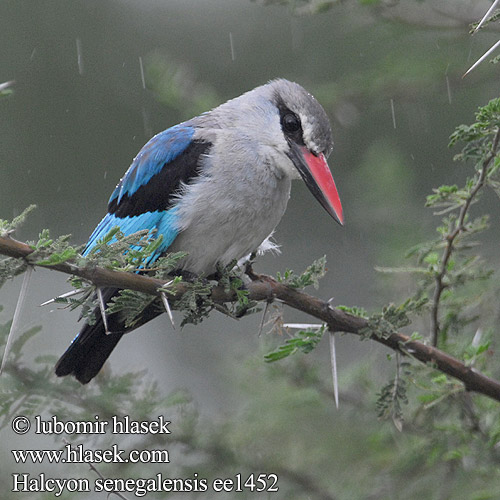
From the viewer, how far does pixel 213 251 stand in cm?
361

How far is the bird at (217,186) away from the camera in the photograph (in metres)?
3.52

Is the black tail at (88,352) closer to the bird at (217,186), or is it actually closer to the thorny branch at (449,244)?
the bird at (217,186)

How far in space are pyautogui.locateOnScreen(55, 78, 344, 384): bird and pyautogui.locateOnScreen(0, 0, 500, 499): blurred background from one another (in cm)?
35

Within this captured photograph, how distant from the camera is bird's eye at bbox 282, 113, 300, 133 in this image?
380cm

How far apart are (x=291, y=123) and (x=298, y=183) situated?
4112mm

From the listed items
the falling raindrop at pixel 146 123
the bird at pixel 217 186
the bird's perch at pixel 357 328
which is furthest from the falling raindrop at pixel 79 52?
the bird's perch at pixel 357 328

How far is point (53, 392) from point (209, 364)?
4626 millimetres

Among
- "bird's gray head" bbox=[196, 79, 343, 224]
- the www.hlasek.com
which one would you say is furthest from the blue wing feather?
the www.hlasek.com

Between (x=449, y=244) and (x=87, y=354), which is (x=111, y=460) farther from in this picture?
(x=449, y=244)

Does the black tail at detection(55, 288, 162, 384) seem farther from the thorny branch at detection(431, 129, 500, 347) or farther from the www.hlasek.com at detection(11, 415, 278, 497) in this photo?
the thorny branch at detection(431, 129, 500, 347)

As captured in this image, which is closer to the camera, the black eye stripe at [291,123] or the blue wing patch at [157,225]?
the blue wing patch at [157,225]

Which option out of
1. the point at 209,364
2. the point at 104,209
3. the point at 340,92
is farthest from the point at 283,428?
the point at 104,209

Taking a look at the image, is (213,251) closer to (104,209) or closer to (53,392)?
(53,392)

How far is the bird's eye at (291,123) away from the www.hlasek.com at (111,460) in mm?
1373
